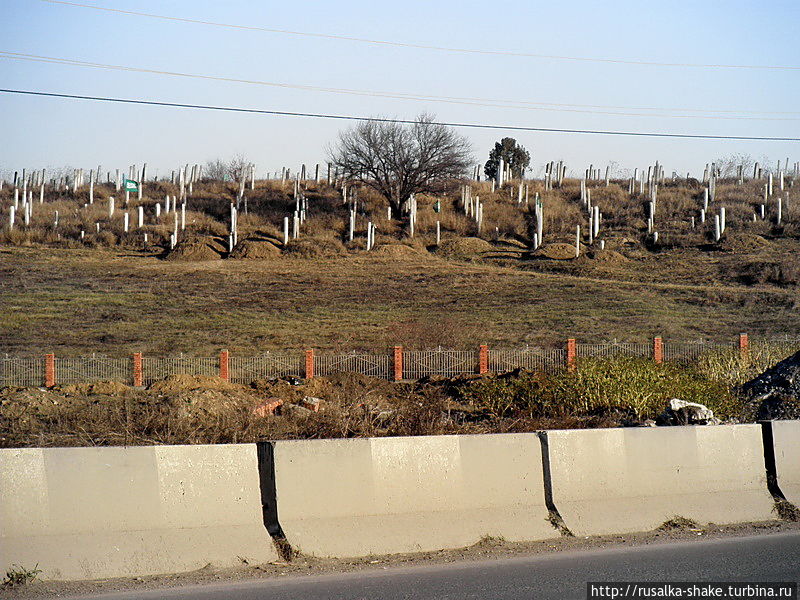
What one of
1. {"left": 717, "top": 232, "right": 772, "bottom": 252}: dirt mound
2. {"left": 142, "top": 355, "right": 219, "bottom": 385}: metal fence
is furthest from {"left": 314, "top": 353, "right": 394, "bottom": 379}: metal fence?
{"left": 717, "top": 232, "right": 772, "bottom": 252}: dirt mound

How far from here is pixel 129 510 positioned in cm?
652

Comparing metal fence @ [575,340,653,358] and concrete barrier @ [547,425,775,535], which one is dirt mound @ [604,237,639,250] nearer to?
metal fence @ [575,340,653,358]

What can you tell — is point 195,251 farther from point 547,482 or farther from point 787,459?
point 547,482

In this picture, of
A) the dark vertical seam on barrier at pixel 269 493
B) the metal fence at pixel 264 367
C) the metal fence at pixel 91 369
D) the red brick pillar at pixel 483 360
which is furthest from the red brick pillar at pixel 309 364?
the dark vertical seam on barrier at pixel 269 493

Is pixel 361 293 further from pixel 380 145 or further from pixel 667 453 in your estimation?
pixel 667 453

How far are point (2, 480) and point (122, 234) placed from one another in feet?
196

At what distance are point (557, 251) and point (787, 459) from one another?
2017 inches

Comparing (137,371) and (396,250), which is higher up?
(396,250)

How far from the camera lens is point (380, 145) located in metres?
71.9

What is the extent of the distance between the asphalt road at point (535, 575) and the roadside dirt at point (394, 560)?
0.40 ft

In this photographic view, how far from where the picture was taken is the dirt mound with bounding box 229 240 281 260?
190ft

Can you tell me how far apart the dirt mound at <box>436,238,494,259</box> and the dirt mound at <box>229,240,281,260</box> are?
11387mm

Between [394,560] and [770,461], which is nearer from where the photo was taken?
[394,560]

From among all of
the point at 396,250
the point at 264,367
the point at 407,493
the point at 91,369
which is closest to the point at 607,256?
the point at 396,250
